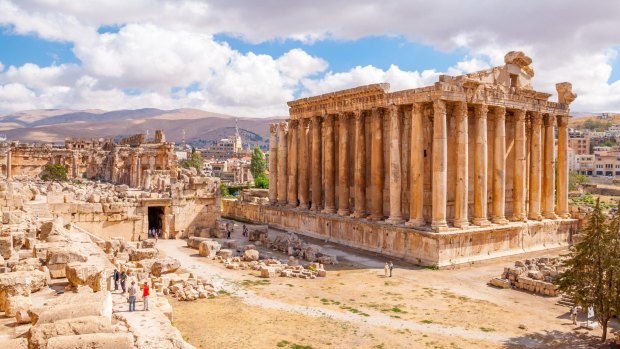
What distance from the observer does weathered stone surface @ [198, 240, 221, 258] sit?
2755 centimetres

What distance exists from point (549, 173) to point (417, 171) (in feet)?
39.2

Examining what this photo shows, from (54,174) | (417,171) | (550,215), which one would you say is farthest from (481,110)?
(54,174)

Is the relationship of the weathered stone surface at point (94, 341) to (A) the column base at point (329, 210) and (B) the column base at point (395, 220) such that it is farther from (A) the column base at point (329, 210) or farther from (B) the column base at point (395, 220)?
(A) the column base at point (329, 210)

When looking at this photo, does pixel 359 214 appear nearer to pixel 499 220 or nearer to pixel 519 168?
pixel 499 220

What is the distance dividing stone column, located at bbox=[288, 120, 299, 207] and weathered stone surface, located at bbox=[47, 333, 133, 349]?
1211 inches

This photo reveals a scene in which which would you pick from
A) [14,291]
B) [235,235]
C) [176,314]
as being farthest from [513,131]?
[14,291]

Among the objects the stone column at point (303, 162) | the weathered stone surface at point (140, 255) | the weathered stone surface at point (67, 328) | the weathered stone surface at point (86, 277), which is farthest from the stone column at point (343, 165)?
the weathered stone surface at point (67, 328)

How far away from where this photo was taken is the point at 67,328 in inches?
397

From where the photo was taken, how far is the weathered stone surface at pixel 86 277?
50.8 ft

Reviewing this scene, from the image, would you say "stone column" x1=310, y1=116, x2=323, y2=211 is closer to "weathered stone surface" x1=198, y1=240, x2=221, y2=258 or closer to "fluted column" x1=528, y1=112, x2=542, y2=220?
"weathered stone surface" x1=198, y1=240, x2=221, y2=258

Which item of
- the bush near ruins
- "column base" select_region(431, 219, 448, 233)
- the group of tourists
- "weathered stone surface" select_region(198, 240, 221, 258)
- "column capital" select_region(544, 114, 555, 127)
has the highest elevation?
"column capital" select_region(544, 114, 555, 127)

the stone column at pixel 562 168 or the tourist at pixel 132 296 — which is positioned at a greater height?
the stone column at pixel 562 168

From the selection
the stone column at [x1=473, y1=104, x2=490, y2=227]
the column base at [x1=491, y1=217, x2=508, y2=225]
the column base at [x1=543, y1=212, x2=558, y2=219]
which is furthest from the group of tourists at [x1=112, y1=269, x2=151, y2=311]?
the column base at [x1=543, y1=212, x2=558, y2=219]

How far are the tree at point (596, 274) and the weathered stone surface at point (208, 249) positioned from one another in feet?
57.5
